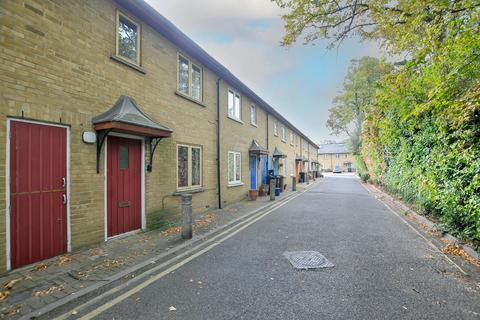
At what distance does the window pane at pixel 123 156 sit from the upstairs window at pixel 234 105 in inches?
250

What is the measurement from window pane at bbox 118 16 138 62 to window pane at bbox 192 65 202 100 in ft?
9.13

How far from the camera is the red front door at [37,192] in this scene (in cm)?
385

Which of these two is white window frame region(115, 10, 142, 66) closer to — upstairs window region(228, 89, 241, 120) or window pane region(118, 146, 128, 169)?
window pane region(118, 146, 128, 169)

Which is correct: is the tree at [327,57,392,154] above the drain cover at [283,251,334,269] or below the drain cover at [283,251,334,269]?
above

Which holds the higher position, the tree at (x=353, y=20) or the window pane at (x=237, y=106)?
the tree at (x=353, y=20)

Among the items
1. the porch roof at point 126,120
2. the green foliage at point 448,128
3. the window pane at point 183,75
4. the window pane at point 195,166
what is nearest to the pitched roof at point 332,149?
the green foliage at point 448,128

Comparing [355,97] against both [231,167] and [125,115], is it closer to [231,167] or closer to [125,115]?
[231,167]

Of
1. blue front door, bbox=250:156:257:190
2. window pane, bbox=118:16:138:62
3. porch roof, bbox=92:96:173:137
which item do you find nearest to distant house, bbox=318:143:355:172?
blue front door, bbox=250:156:257:190

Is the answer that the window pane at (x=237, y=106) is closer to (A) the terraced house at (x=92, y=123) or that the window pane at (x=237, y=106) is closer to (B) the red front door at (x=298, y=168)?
(A) the terraced house at (x=92, y=123)

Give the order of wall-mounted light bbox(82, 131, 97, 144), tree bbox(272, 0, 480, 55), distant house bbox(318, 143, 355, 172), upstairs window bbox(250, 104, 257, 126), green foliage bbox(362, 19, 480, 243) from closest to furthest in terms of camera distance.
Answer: green foliage bbox(362, 19, 480, 243)
wall-mounted light bbox(82, 131, 97, 144)
tree bbox(272, 0, 480, 55)
upstairs window bbox(250, 104, 257, 126)
distant house bbox(318, 143, 355, 172)

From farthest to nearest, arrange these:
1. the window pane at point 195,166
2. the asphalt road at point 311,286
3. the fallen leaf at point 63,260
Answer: the window pane at point 195,166
the fallen leaf at point 63,260
the asphalt road at point 311,286

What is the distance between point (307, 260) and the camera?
181 inches

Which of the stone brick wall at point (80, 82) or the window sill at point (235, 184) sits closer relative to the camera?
the stone brick wall at point (80, 82)

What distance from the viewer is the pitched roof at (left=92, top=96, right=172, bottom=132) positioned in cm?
501
